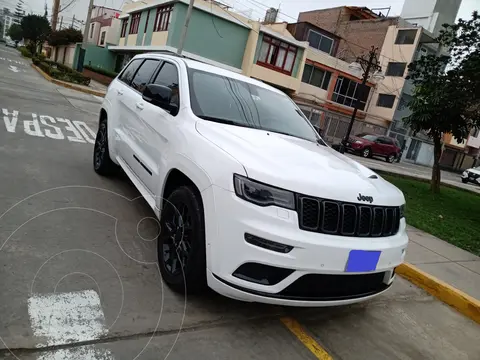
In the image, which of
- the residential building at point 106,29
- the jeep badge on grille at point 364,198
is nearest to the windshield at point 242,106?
the jeep badge on grille at point 364,198

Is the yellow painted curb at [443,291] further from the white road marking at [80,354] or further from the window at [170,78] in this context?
the white road marking at [80,354]

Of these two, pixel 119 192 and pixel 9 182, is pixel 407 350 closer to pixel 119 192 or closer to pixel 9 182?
pixel 119 192

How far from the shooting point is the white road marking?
6.80ft

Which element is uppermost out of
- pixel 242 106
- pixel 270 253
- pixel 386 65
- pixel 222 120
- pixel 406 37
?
pixel 406 37

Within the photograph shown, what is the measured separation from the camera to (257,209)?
7.83ft

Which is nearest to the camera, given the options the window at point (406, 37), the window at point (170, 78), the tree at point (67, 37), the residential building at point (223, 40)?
the window at point (170, 78)

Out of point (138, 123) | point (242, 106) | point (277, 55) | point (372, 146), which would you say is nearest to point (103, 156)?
point (138, 123)

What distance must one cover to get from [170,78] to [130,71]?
152 centimetres

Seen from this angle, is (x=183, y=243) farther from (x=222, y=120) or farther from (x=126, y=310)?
(x=222, y=120)

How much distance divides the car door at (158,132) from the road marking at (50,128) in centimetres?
397

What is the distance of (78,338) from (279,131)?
244 centimetres

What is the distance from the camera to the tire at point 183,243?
262 centimetres

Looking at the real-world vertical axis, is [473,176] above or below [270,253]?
below

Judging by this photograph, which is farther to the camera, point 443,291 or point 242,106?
point 443,291
